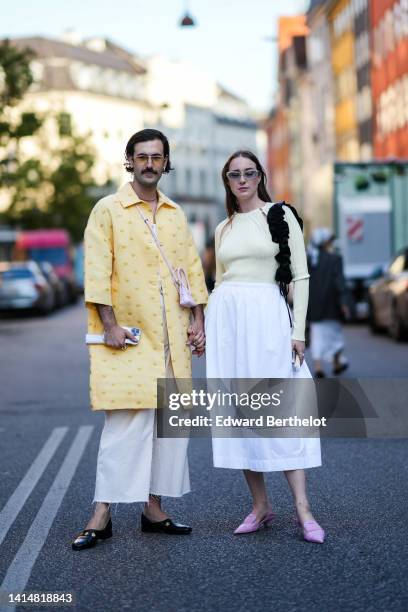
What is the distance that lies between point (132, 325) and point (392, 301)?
1749cm

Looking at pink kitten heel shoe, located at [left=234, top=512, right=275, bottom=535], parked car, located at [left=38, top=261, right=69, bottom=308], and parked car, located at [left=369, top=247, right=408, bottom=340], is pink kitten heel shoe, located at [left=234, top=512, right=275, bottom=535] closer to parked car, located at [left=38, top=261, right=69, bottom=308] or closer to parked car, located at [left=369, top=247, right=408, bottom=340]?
parked car, located at [left=369, top=247, right=408, bottom=340]

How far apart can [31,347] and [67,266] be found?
1405 inches

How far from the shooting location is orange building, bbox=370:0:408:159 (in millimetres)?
55219

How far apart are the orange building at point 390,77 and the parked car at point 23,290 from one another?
56.5ft

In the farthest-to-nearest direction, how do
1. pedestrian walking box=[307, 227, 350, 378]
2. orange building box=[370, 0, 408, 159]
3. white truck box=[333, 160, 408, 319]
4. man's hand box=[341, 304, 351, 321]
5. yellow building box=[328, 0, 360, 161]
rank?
1. yellow building box=[328, 0, 360, 161]
2. orange building box=[370, 0, 408, 159]
3. white truck box=[333, 160, 408, 319]
4. pedestrian walking box=[307, 227, 350, 378]
5. man's hand box=[341, 304, 351, 321]

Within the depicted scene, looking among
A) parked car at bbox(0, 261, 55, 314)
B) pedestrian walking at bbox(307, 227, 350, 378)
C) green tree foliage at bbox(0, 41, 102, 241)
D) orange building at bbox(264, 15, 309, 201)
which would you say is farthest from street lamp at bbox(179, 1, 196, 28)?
orange building at bbox(264, 15, 309, 201)

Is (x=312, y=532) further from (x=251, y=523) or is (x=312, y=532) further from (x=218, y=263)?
(x=218, y=263)

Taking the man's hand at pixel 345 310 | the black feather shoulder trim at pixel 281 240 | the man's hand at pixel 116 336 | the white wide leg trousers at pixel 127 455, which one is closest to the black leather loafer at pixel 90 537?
the white wide leg trousers at pixel 127 455

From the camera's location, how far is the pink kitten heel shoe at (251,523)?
6953 millimetres

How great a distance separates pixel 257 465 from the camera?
682cm

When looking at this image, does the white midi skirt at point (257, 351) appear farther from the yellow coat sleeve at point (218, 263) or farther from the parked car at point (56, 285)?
the parked car at point (56, 285)

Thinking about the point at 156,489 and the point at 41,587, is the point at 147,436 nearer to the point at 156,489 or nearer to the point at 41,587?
the point at 156,489

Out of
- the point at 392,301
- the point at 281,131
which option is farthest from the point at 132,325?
the point at 281,131

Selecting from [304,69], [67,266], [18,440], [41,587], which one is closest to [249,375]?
[41,587]
